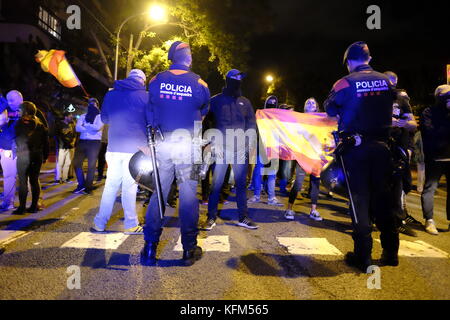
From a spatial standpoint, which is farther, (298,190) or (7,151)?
(298,190)

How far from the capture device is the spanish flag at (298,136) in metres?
6.69

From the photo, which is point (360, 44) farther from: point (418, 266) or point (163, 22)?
point (163, 22)

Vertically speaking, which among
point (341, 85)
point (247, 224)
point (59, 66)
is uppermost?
point (59, 66)

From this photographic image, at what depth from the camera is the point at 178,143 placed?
3537 mm

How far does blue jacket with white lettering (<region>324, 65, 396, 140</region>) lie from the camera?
3500 millimetres

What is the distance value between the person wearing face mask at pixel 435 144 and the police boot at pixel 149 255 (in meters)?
4.37

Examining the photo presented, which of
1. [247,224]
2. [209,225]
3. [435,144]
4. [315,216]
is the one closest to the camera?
[209,225]

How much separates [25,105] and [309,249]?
506 cm

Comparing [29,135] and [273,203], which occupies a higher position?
[29,135]

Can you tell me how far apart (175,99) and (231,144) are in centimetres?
176

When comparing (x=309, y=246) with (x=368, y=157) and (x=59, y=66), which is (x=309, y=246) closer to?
(x=368, y=157)

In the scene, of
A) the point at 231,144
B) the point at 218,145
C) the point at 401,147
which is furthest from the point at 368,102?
the point at 218,145

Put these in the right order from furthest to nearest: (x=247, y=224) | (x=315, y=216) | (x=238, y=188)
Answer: (x=315, y=216)
(x=238, y=188)
(x=247, y=224)

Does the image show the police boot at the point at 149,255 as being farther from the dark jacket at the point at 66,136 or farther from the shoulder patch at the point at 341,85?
the dark jacket at the point at 66,136
